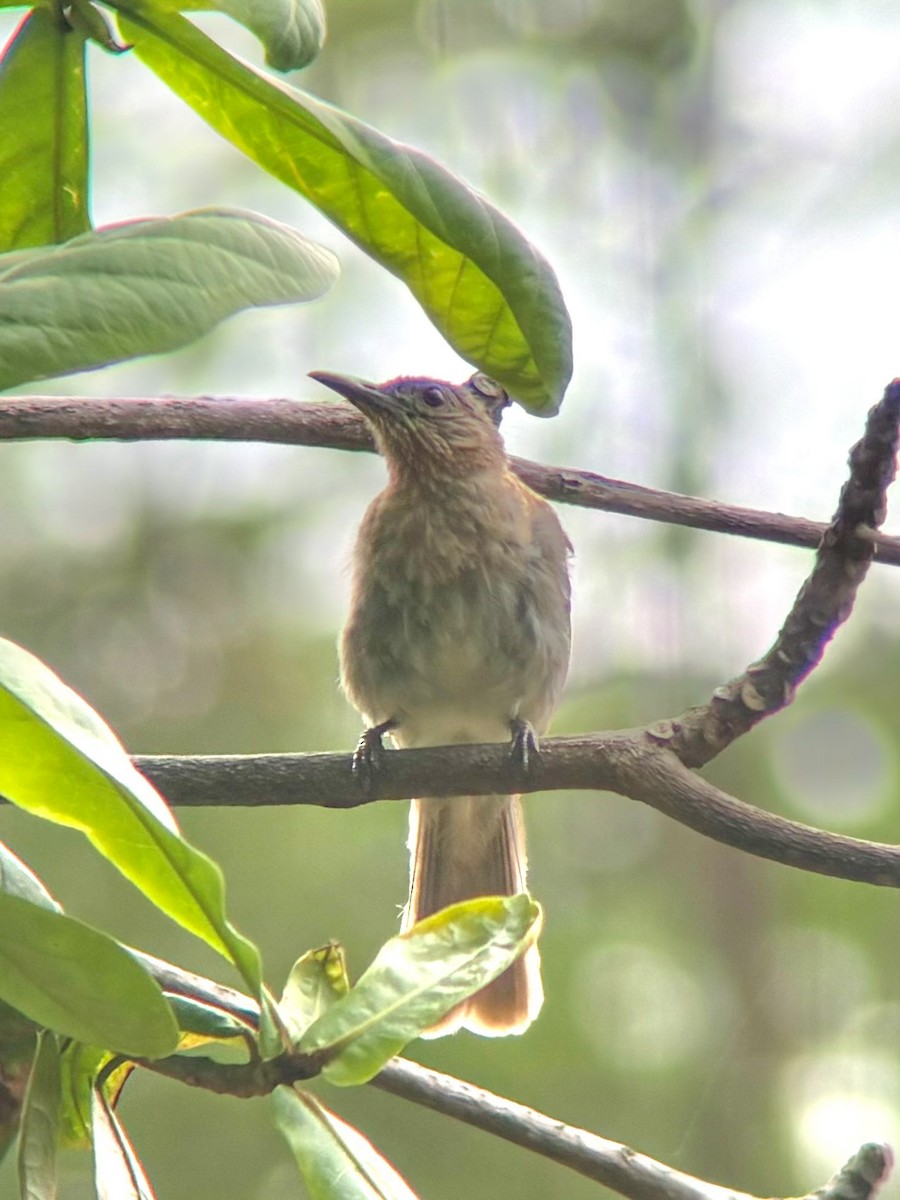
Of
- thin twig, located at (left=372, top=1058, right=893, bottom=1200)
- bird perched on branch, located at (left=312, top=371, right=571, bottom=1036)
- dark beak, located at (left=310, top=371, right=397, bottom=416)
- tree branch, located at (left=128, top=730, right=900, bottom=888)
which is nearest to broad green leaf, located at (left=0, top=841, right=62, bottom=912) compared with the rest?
thin twig, located at (left=372, top=1058, right=893, bottom=1200)

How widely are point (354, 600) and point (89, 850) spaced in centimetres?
303

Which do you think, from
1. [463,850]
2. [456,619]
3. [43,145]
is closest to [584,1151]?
[43,145]

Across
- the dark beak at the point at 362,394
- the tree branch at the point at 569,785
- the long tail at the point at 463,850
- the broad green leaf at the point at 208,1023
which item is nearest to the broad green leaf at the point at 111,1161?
the broad green leaf at the point at 208,1023

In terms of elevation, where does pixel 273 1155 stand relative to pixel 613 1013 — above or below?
below

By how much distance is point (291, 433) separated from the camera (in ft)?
6.95

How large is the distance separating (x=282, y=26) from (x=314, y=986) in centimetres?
89

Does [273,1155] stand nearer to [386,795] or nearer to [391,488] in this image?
[391,488]

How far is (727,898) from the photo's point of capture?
7559mm

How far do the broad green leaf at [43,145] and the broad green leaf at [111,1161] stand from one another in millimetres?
967

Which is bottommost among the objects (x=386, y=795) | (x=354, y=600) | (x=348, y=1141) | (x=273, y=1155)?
(x=273, y=1155)

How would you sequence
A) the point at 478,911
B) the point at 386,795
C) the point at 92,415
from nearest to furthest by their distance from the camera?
the point at 478,911, the point at 92,415, the point at 386,795

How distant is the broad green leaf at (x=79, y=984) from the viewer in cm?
119

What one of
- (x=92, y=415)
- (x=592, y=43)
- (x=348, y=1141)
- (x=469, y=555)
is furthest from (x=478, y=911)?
(x=592, y=43)

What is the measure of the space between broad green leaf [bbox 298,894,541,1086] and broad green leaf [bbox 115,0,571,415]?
52cm
